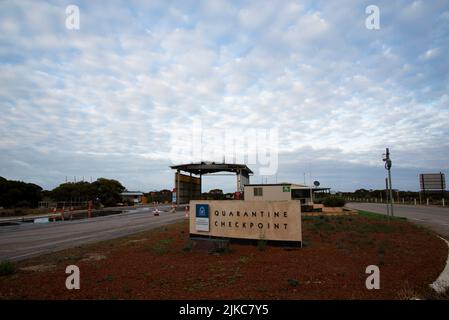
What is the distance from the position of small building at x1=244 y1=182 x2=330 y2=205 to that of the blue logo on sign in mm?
13226

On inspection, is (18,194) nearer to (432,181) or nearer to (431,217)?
(431,217)

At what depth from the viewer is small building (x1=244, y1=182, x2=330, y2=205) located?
23872 millimetres

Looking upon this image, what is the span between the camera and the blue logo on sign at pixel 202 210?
1128cm

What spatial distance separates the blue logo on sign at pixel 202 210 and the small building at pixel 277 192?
13226mm

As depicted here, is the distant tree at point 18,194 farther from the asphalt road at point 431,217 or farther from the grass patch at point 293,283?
the asphalt road at point 431,217

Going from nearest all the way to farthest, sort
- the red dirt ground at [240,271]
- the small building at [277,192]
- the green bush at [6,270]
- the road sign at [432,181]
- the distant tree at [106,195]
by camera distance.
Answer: the red dirt ground at [240,271] < the green bush at [6,270] < the small building at [277,192] < the distant tree at [106,195] < the road sign at [432,181]

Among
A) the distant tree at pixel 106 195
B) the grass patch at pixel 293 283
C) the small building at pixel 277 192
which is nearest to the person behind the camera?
the grass patch at pixel 293 283

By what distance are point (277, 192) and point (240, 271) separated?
1724 cm

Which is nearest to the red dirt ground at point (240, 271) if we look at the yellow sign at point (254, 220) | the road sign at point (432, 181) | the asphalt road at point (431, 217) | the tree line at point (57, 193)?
the yellow sign at point (254, 220)
